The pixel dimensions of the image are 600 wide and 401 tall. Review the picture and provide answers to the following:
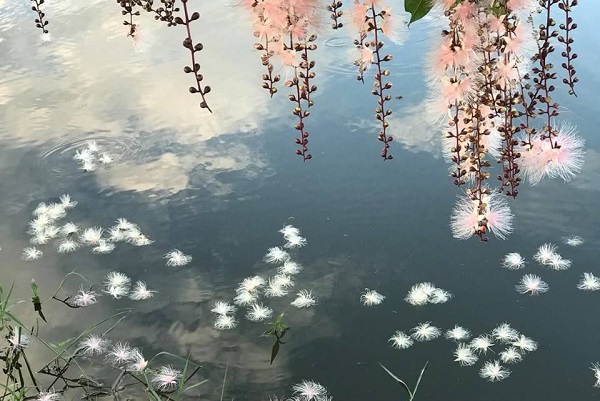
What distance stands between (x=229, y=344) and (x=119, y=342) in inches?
12.6

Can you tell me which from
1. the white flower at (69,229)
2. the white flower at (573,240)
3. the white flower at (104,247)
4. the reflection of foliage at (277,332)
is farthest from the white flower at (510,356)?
the white flower at (69,229)

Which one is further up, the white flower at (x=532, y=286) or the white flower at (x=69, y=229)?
the white flower at (x=69, y=229)

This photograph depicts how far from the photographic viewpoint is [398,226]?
2297 millimetres

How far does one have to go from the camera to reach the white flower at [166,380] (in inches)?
72.9

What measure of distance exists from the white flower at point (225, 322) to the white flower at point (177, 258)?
289 millimetres

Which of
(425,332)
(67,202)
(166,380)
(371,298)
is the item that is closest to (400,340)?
(425,332)

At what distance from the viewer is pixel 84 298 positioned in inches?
85.7

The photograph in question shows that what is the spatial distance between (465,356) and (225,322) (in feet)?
2.33

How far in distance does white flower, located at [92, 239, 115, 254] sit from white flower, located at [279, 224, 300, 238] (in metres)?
0.60

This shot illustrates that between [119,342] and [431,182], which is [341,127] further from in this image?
[119,342]

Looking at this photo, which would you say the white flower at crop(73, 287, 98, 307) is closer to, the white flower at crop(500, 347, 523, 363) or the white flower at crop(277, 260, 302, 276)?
the white flower at crop(277, 260, 302, 276)

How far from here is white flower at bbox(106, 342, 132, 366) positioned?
76.0 inches

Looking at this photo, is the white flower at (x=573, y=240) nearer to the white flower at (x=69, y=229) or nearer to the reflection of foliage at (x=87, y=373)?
the reflection of foliage at (x=87, y=373)

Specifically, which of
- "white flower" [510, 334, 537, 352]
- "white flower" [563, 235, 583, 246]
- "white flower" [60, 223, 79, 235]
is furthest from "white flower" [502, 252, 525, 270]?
"white flower" [60, 223, 79, 235]
